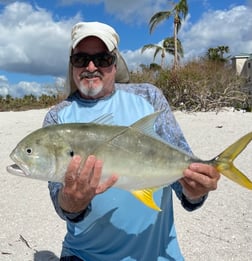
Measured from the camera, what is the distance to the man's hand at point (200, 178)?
2312 mm

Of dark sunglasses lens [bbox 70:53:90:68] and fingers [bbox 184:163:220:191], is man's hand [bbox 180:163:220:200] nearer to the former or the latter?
fingers [bbox 184:163:220:191]

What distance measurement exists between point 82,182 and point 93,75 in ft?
2.92

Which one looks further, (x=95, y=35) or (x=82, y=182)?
(x=95, y=35)

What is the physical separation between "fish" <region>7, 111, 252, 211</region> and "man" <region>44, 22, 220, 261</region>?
1.18 ft

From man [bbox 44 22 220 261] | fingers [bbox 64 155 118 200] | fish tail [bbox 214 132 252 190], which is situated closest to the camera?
fingers [bbox 64 155 118 200]

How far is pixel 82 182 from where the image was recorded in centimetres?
215

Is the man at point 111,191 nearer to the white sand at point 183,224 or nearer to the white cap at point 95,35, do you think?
the white cap at point 95,35

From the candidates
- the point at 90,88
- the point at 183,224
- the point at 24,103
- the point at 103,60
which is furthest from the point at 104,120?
the point at 24,103

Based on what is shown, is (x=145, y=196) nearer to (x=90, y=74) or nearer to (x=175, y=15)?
(x=90, y=74)

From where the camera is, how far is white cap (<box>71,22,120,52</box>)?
282cm

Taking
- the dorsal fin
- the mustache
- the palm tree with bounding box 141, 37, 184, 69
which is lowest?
the dorsal fin

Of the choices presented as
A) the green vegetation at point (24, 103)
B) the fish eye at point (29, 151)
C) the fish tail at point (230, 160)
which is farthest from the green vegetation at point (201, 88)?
the fish eye at point (29, 151)

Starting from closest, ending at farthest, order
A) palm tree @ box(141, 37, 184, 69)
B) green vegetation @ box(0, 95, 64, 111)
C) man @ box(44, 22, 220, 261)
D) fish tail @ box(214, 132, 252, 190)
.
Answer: fish tail @ box(214, 132, 252, 190), man @ box(44, 22, 220, 261), green vegetation @ box(0, 95, 64, 111), palm tree @ box(141, 37, 184, 69)

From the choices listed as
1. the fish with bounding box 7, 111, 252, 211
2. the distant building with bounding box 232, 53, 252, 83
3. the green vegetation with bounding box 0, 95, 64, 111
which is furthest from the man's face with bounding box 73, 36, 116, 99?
the distant building with bounding box 232, 53, 252, 83
